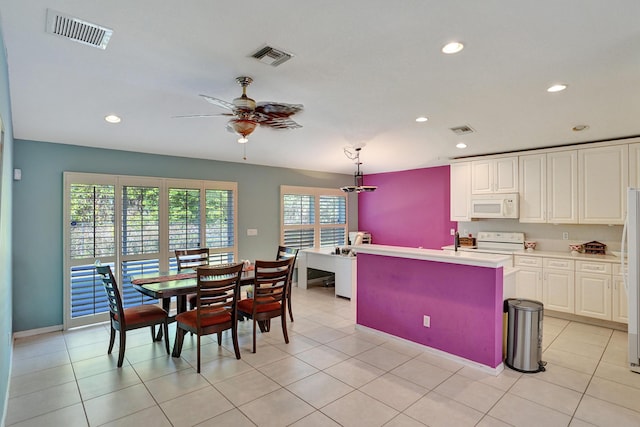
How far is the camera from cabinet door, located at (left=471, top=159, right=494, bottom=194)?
555 centimetres

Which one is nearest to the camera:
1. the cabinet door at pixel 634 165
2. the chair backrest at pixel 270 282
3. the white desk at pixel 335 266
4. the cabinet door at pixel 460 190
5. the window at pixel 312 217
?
the chair backrest at pixel 270 282

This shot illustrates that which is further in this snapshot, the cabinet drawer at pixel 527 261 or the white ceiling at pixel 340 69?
the cabinet drawer at pixel 527 261

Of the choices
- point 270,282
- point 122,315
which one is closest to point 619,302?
point 270,282

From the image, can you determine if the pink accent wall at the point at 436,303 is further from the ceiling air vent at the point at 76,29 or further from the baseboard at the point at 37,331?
the baseboard at the point at 37,331

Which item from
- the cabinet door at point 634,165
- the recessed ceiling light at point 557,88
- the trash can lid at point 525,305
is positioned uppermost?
the recessed ceiling light at point 557,88

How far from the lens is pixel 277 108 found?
9.34ft

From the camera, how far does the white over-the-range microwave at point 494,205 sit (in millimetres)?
5250

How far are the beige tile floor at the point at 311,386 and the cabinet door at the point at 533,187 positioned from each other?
1.86 m

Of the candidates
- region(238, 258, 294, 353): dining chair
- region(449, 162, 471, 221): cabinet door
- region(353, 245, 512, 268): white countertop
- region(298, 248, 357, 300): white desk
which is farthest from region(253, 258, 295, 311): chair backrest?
region(449, 162, 471, 221): cabinet door

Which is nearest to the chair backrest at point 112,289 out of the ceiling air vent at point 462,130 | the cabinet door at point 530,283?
the ceiling air vent at point 462,130

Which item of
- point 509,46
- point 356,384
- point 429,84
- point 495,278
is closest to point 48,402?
point 356,384

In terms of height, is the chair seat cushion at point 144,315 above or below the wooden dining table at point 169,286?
below

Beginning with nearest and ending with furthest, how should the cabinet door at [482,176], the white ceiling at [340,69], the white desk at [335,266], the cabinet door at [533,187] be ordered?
the white ceiling at [340,69] < the cabinet door at [533,187] < the cabinet door at [482,176] < the white desk at [335,266]

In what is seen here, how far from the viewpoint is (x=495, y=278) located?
3.13m
